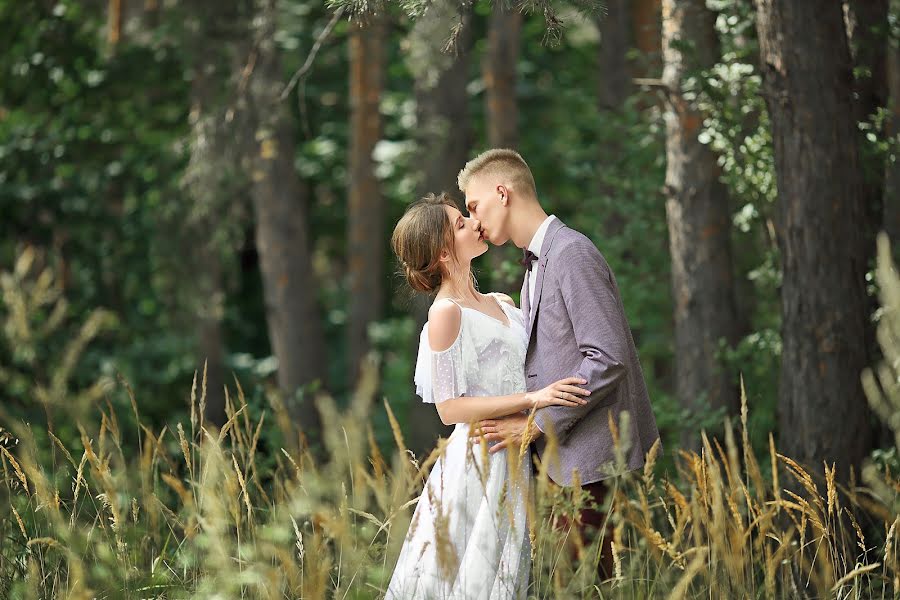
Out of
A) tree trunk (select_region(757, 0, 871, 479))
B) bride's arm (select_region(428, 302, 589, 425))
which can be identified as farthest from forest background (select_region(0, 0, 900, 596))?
bride's arm (select_region(428, 302, 589, 425))

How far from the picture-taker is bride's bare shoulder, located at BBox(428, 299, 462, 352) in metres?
3.52

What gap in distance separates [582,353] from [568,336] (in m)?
0.07

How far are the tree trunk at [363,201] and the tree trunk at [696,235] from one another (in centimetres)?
664

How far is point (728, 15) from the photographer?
6070mm

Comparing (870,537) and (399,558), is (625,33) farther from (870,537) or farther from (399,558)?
(399,558)

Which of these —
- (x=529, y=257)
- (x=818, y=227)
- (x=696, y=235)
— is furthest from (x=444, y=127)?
(x=529, y=257)

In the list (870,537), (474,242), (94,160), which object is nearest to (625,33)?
(94,160)

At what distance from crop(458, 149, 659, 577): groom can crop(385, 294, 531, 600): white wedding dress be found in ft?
0.31

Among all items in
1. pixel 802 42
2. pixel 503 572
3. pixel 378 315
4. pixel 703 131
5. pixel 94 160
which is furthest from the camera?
pixel 378 315

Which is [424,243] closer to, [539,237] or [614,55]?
[539,237]

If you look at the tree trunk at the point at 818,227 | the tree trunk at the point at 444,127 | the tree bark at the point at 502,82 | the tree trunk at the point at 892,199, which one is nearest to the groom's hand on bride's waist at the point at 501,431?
the tree trunk at the point at 818,227

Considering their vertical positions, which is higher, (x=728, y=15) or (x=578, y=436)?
(x=728, y=15)

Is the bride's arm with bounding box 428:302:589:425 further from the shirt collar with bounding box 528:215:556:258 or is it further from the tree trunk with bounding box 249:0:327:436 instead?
the tree trunk with bounding box 249:0:327:436

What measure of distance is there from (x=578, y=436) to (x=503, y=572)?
48 centimetres
